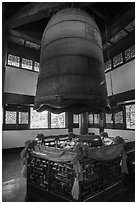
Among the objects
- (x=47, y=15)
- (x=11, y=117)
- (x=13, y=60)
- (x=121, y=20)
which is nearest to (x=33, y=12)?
(x=47, y=15)

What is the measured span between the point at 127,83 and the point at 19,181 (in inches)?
200

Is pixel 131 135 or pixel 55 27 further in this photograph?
pixel 131 135

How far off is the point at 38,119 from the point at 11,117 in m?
1.53

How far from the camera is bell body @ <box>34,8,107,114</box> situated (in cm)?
167

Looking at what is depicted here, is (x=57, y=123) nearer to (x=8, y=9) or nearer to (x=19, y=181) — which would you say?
(x=19, y=181)

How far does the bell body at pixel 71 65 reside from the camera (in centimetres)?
167

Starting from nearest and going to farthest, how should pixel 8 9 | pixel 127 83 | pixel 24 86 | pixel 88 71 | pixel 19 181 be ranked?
1. pixel 88 71
2. pixel 19 181
3. pixel 8 9
4. pixel 127 83
5. pixel 24 86

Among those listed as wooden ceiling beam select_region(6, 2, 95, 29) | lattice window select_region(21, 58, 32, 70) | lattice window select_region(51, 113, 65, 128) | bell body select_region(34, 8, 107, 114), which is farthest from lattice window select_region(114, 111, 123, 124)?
bell body select_region(34, 8, 107, 114)

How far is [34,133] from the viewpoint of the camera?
783 centimetres

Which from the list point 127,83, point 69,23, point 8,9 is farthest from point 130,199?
point 8,9

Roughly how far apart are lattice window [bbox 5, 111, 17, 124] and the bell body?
5662 millimetres

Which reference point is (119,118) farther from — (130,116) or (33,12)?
(33,12)

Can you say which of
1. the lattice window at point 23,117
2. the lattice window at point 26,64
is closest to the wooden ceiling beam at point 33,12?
the lattice window at point 26,64

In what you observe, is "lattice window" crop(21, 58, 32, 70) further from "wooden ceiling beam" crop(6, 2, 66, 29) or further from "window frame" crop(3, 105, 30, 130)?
"wooden ceiling beam" crop(6, 2, 66, 29)
